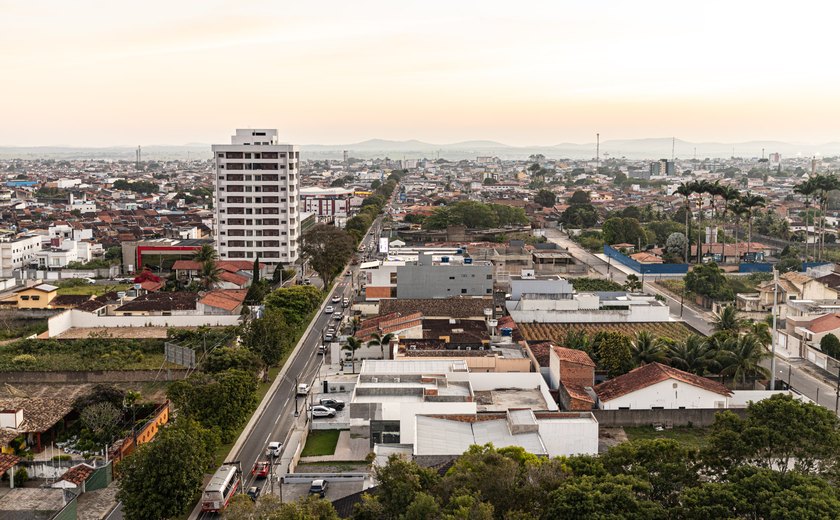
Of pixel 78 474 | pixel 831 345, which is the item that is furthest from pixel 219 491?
pixel 831 345

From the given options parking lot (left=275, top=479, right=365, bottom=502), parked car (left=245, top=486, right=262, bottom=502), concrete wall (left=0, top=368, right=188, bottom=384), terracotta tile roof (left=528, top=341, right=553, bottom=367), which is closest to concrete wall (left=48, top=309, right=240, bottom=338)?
concrete wall (left=0, top=368, right=188, bottom=384)

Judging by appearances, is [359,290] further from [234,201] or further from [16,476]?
[16,476]

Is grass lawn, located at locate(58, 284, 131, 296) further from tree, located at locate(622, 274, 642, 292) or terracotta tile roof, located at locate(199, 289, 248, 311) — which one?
tree, located at locate(622, 274, 642, 292)

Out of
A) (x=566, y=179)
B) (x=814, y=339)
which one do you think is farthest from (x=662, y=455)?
(x=566, y=179)

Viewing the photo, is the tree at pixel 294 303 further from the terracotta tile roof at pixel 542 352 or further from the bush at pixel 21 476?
the bush at pixel 21 476

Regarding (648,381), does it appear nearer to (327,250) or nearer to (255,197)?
(327,250)
